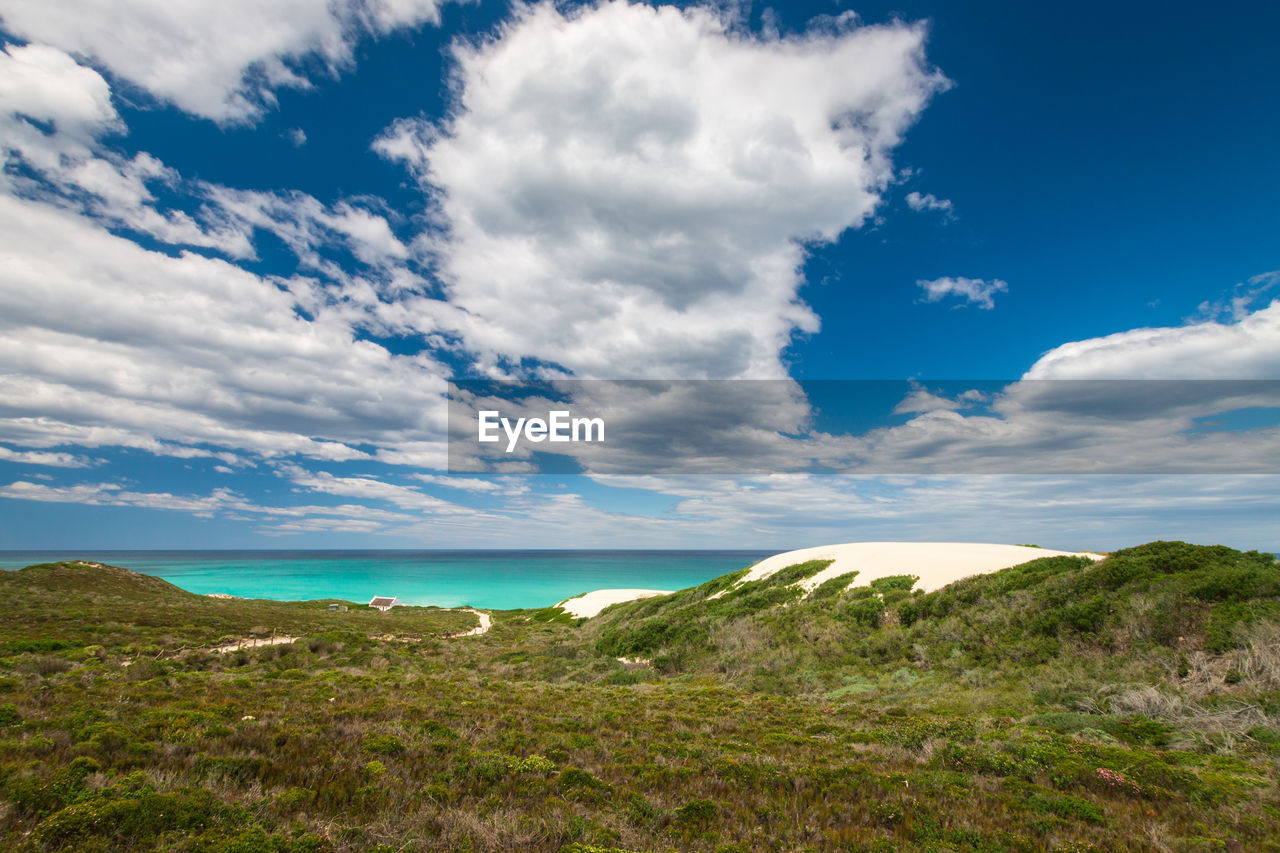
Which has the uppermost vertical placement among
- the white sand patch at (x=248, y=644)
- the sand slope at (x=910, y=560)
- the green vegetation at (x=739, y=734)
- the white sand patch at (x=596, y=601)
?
the sand slope at (x=910, y=560)

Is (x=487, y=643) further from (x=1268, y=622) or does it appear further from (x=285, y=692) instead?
(x=1268, y=622)

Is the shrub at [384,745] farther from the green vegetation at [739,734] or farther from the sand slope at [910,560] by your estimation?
the sand slope at [910,560]

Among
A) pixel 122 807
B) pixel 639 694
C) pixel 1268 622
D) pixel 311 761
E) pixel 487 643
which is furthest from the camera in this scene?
pixel 487 643

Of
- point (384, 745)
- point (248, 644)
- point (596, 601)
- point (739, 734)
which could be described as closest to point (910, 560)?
point (739, 734)

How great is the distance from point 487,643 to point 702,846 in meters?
34.9

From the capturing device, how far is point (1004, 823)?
7.71 metres

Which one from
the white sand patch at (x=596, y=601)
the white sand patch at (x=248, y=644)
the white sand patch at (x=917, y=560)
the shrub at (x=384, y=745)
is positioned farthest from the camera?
the white sand patch at (x=596, y=601)

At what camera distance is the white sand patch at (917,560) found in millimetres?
27359

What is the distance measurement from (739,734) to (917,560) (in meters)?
23.7

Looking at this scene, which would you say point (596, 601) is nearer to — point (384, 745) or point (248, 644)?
point (248, 644)

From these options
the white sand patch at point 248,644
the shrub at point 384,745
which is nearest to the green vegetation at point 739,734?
the shrub at point 384,745

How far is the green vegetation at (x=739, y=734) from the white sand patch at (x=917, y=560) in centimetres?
Answer: 311

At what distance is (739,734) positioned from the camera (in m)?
12.6

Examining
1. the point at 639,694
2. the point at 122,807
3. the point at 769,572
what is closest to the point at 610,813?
the point at 122,807
